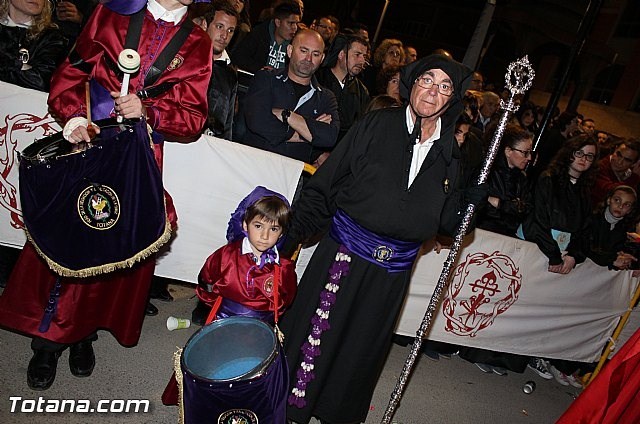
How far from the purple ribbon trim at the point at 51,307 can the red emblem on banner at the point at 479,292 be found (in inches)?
112

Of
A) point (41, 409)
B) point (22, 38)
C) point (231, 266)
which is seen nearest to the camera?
point (41, 409)

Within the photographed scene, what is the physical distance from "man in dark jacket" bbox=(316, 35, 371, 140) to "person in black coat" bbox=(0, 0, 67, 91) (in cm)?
228

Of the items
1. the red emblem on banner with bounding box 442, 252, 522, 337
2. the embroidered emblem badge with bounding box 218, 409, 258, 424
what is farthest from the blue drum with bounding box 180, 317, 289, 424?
the red emblem on banner with bounding box 442, 252, 522, 337

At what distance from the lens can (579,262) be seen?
434 cm

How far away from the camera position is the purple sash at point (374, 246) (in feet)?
9.05

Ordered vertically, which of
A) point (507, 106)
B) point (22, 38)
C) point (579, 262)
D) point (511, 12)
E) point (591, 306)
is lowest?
point (591, 306)

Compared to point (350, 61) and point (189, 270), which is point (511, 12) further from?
point (189, 270)

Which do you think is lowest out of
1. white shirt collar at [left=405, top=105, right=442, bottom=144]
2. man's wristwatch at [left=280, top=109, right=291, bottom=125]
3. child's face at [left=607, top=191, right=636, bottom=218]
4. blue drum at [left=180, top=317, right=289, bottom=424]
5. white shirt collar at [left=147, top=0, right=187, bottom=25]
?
blue drum at [left=180, top=317, right=289, bottom=424]

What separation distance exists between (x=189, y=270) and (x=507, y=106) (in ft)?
8.42

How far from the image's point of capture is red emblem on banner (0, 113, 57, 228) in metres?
3.21

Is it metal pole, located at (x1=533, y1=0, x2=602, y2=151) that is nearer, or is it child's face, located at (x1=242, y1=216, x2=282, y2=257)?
child's face, located at (x1=242, y1=216, x2=282, y2=257)

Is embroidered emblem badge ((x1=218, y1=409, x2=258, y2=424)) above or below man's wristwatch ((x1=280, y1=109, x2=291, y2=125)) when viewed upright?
below

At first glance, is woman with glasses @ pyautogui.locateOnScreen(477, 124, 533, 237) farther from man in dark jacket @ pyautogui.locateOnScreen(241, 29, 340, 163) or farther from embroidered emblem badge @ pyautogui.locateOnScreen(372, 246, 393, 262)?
embroidered emblem badge @ pyautogui.locateOnScreen(372, 246, 393, 262)

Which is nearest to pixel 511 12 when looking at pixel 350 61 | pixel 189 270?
pixel 350 61
